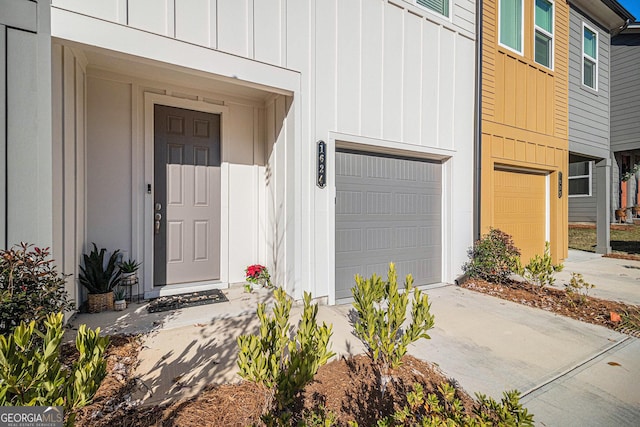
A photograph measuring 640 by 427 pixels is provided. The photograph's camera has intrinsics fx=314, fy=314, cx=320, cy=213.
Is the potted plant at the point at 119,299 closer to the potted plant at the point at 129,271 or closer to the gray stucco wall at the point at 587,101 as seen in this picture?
the potted plant at the point at 129,271

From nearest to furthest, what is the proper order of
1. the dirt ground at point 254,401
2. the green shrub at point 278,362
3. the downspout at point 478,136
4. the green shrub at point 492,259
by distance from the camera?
the green shrub at point 278,362 < the dirt ground at point 254,401 < the green shrub at point 492,259 < the downspout at point 478,136

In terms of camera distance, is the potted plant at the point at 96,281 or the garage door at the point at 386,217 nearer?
the potted plant at the point at 96,281

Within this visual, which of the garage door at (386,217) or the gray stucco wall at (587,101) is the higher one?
the gray stucco wall at (587,101)

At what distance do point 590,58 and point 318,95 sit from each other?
25.4 ft

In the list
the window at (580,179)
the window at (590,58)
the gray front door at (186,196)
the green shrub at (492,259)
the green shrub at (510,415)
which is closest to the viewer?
the green shrub at (510,415)

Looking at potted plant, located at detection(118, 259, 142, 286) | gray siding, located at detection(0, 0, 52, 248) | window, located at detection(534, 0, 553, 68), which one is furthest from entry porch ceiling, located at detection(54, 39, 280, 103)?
window, located at detection(534, 0, 553, 68)

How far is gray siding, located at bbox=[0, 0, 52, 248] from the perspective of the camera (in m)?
2.37

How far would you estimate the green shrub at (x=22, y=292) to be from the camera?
73.3 inches

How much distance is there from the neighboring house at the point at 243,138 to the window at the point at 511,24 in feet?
3.54

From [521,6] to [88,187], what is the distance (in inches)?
301

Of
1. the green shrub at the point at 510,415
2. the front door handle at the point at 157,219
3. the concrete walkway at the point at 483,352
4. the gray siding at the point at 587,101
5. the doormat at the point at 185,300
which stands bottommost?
the concrete walkway at the point at 483,352

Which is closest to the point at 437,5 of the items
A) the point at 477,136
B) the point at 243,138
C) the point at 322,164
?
the point at 477,136

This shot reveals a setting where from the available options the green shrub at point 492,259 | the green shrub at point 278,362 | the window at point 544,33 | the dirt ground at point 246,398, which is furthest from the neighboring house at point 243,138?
the window at point 544,33

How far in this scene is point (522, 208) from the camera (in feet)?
20.4
